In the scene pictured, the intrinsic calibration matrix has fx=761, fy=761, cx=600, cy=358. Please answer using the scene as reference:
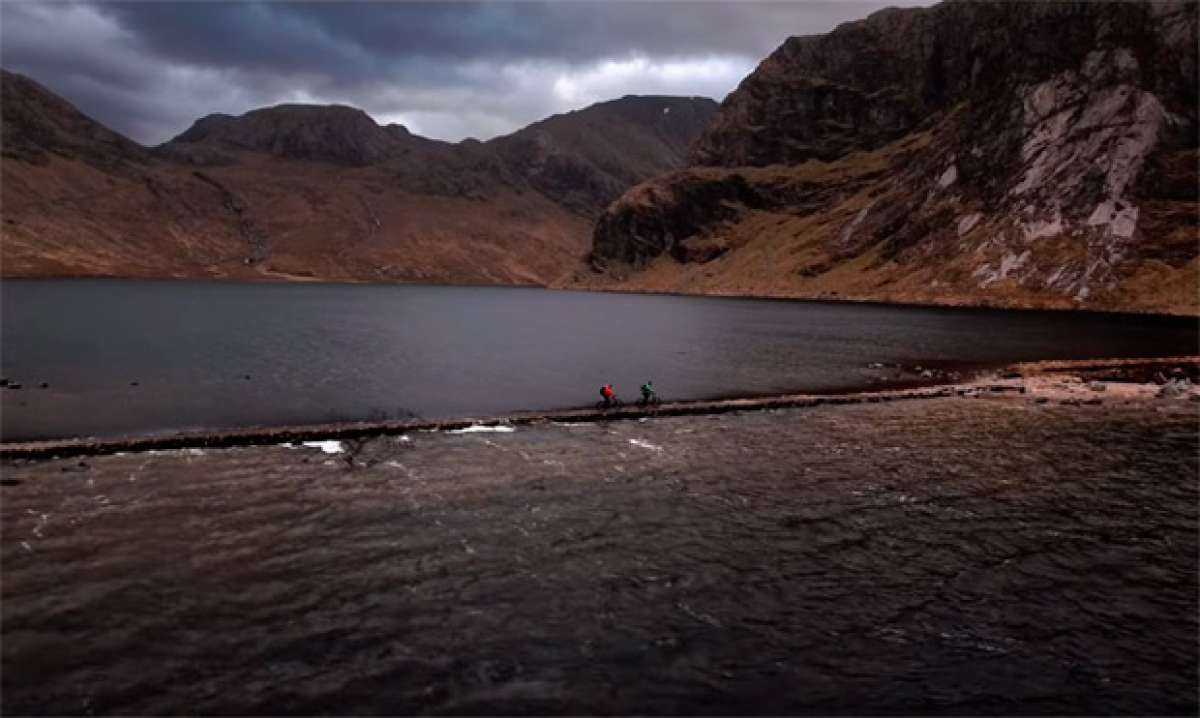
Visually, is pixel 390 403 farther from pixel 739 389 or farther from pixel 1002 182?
pixel 1002 182

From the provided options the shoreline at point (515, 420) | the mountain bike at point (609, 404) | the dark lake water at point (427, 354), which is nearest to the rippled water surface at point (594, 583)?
the shoreline at point (515, 420)

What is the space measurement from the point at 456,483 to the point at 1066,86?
220077mm

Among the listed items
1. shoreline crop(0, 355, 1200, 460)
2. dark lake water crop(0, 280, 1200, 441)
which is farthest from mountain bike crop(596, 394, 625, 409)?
dark lake water crop(0, 280, 1200, 441)

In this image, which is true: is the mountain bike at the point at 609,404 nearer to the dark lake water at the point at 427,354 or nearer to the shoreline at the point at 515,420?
the shoreline at the point at 515,420

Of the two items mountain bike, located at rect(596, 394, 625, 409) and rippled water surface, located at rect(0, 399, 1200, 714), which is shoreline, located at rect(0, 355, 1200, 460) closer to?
mountain bike, located at rect(596, 394, 625, 409)

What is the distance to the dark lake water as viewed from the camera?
50.6m

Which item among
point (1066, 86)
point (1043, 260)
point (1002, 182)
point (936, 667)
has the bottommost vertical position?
point (936, 667)

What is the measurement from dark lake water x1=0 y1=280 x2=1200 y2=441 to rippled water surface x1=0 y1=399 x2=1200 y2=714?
14516 millimetres

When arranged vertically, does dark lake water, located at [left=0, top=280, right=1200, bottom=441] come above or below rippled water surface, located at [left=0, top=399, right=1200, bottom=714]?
above

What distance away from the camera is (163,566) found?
23.3 metres

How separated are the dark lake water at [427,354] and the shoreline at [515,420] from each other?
141 inches

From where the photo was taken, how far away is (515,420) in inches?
1858

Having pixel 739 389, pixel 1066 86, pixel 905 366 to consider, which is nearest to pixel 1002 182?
pixel 1066 86

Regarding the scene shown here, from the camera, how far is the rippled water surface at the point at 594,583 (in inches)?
679
